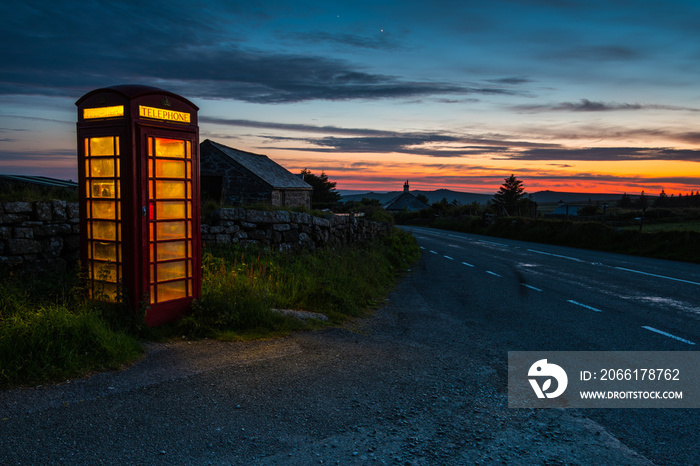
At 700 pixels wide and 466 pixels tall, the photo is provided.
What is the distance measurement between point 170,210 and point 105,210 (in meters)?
0.81

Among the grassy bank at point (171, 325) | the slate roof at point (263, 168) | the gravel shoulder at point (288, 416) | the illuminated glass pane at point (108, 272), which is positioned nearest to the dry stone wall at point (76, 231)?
the grassy bank at point (171, 325)

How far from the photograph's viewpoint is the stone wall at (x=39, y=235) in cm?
775

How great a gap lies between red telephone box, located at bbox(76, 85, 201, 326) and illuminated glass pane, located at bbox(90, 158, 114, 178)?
0.01 m

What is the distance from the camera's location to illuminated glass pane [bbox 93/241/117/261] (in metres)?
6.25

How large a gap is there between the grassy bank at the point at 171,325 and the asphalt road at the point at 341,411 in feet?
0.98

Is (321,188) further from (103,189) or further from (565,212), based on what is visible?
(103,189)

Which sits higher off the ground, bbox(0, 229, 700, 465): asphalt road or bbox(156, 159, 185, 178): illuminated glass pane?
bbox(156, 159, 185, 178): illuminated glass pane

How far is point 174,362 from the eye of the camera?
5.24 meters

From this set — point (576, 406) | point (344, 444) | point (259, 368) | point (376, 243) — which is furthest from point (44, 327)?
point (376, 243)

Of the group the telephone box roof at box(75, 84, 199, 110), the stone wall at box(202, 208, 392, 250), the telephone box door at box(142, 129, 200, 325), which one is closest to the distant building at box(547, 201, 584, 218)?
the stone wall at box(202, 208, 392, 250)

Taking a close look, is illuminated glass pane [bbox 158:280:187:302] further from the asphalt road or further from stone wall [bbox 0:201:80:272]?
stone wall [bbox 0:201:80:272]

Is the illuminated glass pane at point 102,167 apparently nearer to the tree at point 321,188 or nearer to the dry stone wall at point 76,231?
the dry stone wall at point 76,231

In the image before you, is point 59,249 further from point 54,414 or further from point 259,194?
point 259,194

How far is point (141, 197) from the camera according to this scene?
19.6 feet
